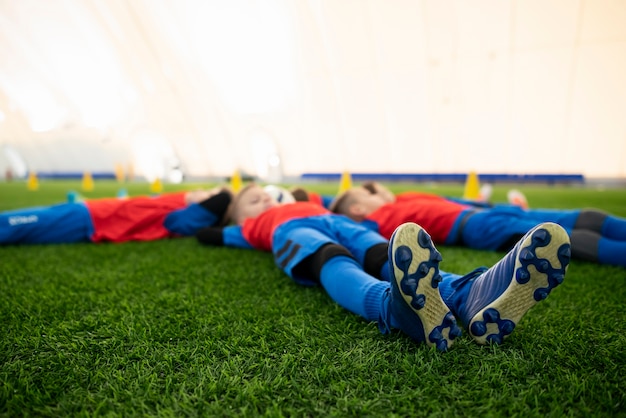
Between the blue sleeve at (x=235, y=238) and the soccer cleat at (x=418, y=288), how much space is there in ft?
4.60

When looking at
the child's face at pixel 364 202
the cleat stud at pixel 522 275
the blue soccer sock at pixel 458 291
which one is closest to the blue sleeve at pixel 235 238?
the child's face at pixel 364 202

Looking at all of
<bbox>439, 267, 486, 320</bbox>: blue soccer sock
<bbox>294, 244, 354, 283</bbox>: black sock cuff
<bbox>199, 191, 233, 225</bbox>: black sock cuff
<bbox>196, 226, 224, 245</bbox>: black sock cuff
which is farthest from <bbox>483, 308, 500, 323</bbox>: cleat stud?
<bbox>199, 191, 233, 225</bbox>: black sock cuff

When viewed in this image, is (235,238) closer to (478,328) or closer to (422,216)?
(422,216)

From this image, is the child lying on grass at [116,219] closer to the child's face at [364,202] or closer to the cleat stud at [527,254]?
the child's face at [364,202]

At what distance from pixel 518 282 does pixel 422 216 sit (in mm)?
1254

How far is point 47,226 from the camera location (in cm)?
228

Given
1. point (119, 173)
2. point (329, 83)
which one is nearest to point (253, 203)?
point (329, 83)

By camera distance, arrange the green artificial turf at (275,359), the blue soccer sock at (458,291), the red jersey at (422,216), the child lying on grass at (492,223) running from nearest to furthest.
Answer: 1. the green artificial turf at (275,359)
2. the blue soccer sock at (458,291)
3. the child lying on grass at (492,223)
4. the red jersey at (422,216)

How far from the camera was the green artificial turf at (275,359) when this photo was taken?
67 centimetres

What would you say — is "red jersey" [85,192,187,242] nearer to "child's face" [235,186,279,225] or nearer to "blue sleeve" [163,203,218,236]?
"blue sleeve" [163,203,218,236]

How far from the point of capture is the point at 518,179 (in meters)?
12.1

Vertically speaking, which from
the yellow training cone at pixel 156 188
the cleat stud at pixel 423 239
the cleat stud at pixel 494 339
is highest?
the cleat stud at pixel 423 239

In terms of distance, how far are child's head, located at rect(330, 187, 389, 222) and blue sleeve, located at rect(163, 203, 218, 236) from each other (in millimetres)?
819

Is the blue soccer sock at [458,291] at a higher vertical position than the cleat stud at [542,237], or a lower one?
lower
